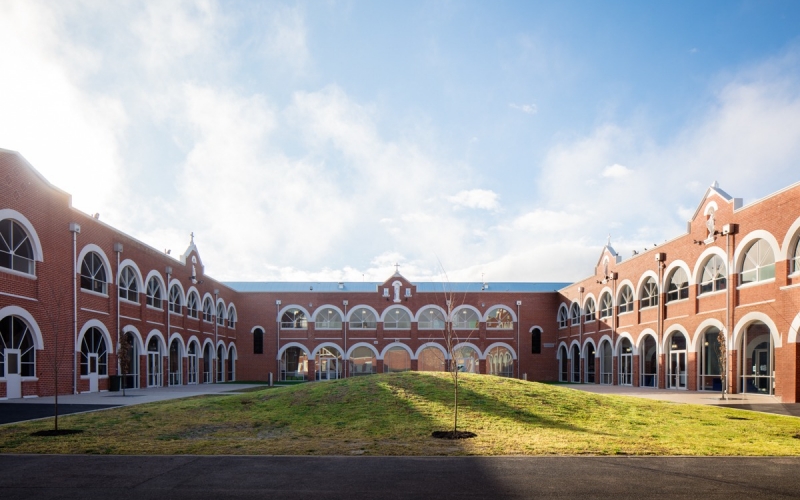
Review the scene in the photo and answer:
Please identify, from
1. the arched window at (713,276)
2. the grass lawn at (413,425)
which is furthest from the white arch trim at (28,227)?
the arched window at (713,276)

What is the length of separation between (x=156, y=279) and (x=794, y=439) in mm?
30757

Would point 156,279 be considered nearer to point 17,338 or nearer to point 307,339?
point 17,338

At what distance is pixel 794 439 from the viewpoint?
469 inches

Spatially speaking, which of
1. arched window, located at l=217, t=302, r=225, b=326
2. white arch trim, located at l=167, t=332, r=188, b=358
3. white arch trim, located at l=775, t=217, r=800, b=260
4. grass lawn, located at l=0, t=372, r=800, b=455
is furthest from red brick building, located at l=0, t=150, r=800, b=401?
grass lawn, located at l=0, t=372, r=800, b=455

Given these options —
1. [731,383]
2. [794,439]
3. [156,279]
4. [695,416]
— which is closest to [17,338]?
[156,279]

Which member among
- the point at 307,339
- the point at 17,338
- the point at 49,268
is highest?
the point at 49,268

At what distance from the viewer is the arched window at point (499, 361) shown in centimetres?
5022

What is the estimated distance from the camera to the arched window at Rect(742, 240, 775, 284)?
2305cm

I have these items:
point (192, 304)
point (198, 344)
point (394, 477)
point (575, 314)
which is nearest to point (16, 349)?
point (394, 477)

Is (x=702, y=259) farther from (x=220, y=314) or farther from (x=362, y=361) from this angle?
(x=220, y=314)

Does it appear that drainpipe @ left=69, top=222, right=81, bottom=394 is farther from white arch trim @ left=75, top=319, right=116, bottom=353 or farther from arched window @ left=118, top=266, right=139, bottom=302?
arched window @ left=118, top=266, right=139, bottom=302

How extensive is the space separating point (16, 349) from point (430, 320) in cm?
3290

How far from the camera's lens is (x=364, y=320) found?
4978 centimetres

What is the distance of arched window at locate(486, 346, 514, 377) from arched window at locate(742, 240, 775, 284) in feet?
89.1
